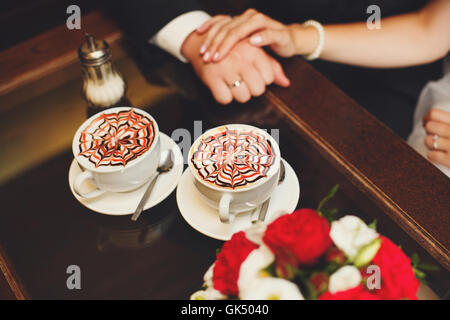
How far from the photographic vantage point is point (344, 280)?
33 cm

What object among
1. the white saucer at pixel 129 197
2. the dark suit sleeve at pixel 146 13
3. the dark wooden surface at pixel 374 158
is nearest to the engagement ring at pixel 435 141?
the dark wooden surface at pixel 374 158

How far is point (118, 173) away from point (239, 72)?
41 centimetres

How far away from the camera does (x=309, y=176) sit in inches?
28.7

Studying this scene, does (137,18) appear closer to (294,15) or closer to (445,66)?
(294,15)

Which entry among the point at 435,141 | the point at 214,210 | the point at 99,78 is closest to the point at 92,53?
the point at 99,78

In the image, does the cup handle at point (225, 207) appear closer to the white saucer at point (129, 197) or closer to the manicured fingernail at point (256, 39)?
the white saucer at point (129, 197)

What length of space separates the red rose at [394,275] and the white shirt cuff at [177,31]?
799mm

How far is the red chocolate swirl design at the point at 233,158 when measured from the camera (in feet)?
2.08

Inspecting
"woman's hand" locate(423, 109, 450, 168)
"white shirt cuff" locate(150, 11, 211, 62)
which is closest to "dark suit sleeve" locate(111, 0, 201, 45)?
"white shirt cuff" locate(150, 11, 211, 62)

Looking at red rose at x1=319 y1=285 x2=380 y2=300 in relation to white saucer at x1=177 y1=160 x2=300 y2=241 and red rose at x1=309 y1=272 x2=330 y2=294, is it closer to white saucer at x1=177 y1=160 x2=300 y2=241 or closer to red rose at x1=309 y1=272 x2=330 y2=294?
red rose at x1=309 y1=272 x2=330 y2=294

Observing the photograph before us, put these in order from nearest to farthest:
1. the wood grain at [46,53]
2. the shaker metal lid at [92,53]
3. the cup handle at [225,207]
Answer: the cup handle at [225,207] → the shaker metal lid at [92,53] → the wood grain at [46,53]

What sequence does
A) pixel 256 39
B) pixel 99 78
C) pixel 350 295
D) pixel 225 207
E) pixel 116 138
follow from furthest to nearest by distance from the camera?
pixel 256 39 → pixel 99 78 → pixel 116 138 → pixel 225 207 → pixel 350 295

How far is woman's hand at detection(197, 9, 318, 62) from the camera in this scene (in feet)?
3.10

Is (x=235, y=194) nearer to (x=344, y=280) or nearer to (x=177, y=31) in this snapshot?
(x=344, y=280)
